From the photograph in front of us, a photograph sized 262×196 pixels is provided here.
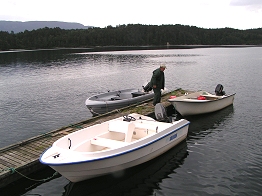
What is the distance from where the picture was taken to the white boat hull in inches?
640

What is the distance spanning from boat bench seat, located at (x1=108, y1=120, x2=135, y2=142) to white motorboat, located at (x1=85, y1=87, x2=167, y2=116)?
20.5 ft

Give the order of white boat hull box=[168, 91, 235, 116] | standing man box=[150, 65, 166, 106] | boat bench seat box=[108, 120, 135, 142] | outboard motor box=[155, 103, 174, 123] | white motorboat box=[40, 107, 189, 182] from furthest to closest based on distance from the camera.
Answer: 1. white boat hull box=[168, 91, 235, 116]
2. standing man box=[150, 65, 166, 106]
3. outboard motor box=[155, 103, 174, 123]
4. boat bench seat box=[108, 120, 135, 142]
5. white motorboat box=[40, 107, 189, 182]

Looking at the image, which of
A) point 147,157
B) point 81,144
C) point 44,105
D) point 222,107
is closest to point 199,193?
point 147,157

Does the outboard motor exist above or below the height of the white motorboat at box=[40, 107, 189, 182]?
above

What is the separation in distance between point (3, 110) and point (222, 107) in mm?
16342

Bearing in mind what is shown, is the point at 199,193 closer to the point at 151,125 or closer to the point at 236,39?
the point at 151,125

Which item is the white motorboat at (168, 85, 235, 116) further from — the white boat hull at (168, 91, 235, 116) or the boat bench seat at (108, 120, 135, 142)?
the boat bench seat at (108, 120, 135, 142)

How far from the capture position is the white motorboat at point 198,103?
53.5 ft

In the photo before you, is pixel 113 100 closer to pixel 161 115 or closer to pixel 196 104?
pixel 196 104

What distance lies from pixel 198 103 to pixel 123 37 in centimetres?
13520

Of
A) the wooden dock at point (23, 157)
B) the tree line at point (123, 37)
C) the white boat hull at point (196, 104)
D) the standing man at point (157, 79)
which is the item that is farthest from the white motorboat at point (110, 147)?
the tree line at point (123, 37)

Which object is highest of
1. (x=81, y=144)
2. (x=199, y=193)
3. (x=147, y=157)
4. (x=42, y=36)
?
(x=42, y=36)

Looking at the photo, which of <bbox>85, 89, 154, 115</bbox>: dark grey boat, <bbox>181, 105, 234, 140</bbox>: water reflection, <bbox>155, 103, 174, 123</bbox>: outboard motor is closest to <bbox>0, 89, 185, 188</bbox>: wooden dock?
<bbox>155, 103, 174, 123</bbox>: outboard motor

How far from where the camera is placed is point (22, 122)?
17.3 meters
